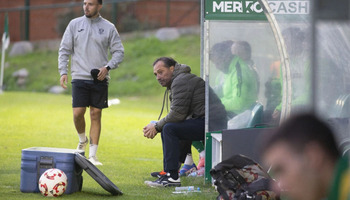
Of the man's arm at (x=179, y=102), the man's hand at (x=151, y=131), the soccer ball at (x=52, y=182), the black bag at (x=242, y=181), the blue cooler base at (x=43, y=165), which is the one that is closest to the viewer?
the black bag at (x=242, y=181)

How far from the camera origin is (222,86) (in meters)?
8.02

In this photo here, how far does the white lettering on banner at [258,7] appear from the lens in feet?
24.8

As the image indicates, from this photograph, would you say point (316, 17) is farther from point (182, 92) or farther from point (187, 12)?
point (187, 12)

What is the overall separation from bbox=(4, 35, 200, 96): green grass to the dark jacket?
61.5 ft

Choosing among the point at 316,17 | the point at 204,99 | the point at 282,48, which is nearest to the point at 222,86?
the point at 204,99

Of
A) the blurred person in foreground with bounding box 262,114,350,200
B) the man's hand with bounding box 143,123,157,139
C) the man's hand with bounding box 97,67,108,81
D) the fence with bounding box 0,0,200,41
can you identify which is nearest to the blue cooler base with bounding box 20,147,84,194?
the man's hand with bounding box 143,123,157,139

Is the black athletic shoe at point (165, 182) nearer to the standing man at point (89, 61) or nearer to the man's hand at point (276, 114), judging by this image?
the man's hand at point (276, 114)

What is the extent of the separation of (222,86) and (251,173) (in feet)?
5.67

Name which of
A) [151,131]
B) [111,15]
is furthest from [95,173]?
[111,15]

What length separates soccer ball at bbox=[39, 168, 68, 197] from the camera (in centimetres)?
687

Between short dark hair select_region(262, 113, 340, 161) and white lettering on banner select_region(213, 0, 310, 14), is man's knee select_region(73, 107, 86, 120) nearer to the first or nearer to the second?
white lettering on banner select_region(213, 0, 310, 14)

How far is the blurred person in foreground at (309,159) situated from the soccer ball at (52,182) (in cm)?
492

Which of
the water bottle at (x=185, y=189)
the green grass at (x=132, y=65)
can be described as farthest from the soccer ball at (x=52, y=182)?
the green grass at (x=132, y=65)

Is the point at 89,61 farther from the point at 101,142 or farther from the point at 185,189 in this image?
the point at 101,142
